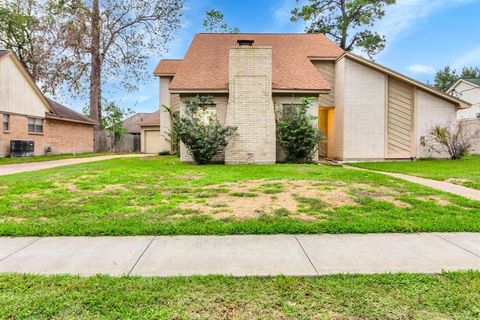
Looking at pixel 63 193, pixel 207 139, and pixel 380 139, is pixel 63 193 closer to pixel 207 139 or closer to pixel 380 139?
pixel 207 139

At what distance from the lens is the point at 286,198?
570cm

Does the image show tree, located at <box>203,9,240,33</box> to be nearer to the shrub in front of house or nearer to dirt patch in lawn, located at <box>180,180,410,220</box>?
the shrub in front of house

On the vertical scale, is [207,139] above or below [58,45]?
below

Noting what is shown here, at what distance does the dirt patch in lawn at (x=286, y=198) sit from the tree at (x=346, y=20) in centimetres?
2094

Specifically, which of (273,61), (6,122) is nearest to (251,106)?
(273,61)

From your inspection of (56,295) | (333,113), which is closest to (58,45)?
(333,113)

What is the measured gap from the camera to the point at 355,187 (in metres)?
6.75

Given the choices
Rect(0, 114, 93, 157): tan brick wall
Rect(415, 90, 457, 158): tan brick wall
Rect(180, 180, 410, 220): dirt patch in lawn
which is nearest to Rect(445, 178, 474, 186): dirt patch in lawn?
Rect(180, 180, 410, 220): dirt patch in lawn

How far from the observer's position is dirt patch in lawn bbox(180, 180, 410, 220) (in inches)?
188

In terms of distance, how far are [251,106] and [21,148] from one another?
14.8m

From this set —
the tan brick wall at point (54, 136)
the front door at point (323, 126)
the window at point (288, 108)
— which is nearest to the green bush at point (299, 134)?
the window at point (288, 108)

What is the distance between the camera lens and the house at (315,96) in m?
12.1

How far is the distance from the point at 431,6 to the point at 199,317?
71.8 ft

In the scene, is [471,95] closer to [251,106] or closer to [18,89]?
[251,106]
